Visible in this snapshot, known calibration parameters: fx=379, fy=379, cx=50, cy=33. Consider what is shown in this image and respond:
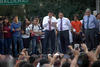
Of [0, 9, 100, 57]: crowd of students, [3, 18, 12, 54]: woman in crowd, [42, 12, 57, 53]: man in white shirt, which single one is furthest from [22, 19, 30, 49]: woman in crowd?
[42, 12, 57, 53]: man in white shirt

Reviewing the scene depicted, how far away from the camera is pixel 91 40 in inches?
627

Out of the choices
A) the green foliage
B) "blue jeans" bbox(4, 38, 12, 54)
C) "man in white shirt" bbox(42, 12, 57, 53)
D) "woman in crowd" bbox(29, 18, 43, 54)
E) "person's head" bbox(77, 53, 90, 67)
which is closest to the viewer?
"person's head" bbox(77, 53, 90, 67)

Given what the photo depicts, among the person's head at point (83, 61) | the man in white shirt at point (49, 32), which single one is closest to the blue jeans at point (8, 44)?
the man in white shirt at point (49, 32)

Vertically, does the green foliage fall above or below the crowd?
above

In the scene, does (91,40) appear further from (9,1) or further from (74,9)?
(74,9)

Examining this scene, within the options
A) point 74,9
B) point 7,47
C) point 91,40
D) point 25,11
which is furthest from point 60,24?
point 25,11

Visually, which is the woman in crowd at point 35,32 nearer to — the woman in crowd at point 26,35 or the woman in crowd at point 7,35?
the woman in crowd at point 26,35

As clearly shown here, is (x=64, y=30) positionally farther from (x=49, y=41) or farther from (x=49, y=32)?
(x=49, y=41)

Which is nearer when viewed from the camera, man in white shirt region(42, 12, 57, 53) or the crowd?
the crowd

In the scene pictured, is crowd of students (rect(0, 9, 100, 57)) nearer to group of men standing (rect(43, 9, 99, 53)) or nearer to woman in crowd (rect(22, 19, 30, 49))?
group of men standing (rect(43, 9, 99, 53))

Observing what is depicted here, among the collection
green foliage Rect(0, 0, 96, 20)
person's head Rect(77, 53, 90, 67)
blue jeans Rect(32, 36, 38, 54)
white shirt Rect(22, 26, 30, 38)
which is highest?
green foliage Rect(0, 0, 96, 20)

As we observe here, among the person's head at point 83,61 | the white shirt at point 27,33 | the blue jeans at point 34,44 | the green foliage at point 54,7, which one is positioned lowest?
the blue jeans at point 34,44

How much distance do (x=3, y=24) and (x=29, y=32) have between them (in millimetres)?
1360

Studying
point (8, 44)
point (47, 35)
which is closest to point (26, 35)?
point (8, 44)
